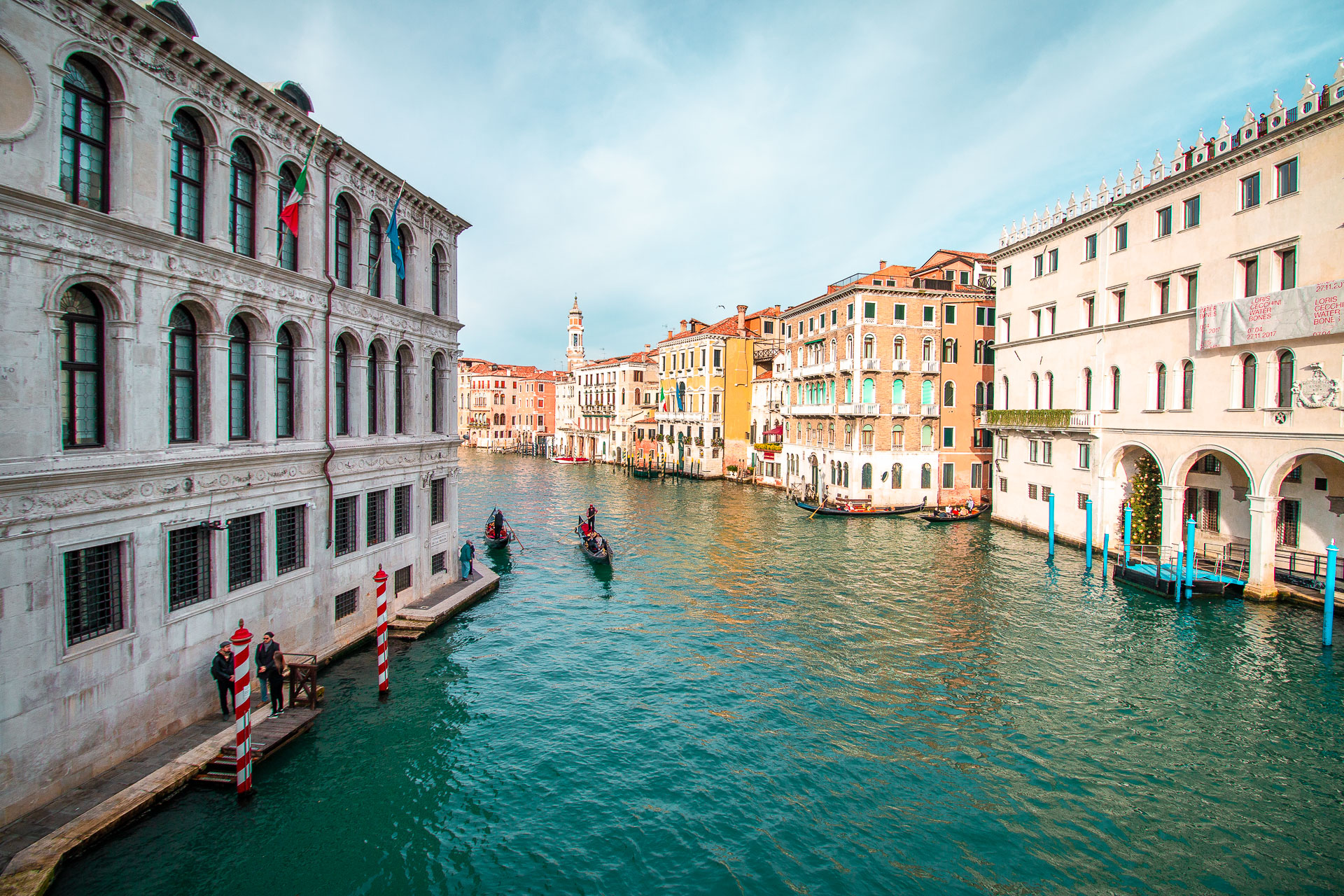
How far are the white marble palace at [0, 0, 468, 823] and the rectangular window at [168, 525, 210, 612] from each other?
0.11ft

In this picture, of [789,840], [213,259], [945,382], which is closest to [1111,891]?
[789,840]

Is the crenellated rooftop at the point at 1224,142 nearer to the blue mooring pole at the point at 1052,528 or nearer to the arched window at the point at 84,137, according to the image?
the blue mooring pole at the point at 1052,528

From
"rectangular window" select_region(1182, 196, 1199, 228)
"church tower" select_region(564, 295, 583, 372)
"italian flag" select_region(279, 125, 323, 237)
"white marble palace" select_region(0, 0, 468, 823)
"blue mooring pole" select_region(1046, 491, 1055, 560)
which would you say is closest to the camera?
"white marble palace" select_region(0, 0, 468, 823)

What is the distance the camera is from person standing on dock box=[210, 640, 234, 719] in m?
10.4

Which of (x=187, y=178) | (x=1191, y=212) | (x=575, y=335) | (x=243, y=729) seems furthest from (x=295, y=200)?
(x=575, y=335)

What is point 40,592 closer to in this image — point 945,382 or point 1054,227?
point 1054,227

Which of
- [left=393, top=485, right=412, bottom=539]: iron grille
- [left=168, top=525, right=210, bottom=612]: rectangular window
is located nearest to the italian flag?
[left=168, top=525, right=210, bottom=612]: rectangular window

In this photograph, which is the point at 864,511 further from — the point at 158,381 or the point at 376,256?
the point at 158,381

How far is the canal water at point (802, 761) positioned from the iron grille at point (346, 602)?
1.01 m

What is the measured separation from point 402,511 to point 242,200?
7.93 meters

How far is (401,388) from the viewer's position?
17.0 meters

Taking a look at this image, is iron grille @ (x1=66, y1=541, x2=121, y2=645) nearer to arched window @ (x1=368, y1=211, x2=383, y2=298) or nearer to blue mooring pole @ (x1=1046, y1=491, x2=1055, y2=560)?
arched window @ (x1=368, y1=211, x2=383, y2=298)

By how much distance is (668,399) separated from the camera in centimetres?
6475

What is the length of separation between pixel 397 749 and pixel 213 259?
27.8 feet
